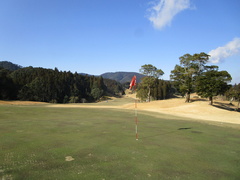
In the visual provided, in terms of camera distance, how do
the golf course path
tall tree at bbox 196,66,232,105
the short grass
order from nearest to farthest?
the short grass → the golf course path → tall tree at bbox 196,66,232,105

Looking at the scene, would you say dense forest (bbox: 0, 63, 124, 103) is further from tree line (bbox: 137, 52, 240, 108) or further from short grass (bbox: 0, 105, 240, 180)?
short grass (bbox: 0, 105, 240, 180)

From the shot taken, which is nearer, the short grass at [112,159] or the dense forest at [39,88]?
the short grass at [112,159]

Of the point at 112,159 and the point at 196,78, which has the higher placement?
the point at 196,78

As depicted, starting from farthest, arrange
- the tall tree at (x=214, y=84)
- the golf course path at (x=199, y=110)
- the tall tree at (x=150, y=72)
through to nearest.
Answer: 1. the tall tree at (x=150, y=72)
2. the tall tree at (x=214, y=84)
3. the golf course path at (x=199, y=110)

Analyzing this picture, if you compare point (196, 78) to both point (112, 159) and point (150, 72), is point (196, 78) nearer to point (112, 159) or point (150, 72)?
point (150, 72)

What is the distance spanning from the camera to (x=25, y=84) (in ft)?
232

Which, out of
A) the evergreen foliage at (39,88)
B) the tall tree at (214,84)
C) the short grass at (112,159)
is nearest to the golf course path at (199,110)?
the tall tree at (214,84)

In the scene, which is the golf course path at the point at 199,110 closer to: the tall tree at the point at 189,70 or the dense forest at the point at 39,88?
the tall tree at the point at 189,70

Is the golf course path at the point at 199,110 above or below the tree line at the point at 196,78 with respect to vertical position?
below

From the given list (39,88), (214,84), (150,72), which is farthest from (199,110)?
(39,88)

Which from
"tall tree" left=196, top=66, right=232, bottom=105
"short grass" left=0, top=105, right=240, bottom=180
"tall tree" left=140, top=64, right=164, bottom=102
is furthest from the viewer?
"tall tree" left=140, top=64, right=164, bottom=102

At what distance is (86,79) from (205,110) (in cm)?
8873

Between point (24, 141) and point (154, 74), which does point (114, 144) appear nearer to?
point (24, 141)

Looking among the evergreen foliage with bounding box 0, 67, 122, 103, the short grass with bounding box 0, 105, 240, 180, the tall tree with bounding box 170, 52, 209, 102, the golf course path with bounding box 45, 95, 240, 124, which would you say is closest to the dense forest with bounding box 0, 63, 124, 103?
the evergreen foliage with bounding box 0, 67, 122, 103
